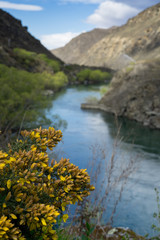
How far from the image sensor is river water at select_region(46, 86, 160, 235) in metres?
11.0

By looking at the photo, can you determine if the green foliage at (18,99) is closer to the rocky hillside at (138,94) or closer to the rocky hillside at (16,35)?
the rocky hillside at (138,94)

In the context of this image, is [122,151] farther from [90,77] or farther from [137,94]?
[90,77]

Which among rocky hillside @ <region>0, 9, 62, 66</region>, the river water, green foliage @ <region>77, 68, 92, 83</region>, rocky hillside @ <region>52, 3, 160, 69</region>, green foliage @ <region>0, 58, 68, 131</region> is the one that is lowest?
the river water

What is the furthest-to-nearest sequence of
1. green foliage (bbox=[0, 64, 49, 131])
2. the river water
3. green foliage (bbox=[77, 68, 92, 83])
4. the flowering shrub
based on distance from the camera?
1. green foliage (bbox=[77, 68, 92, 83])
2. green foliage (bbox=[0, 64, 49, 131])
3. the river water
4. the flowering shrub

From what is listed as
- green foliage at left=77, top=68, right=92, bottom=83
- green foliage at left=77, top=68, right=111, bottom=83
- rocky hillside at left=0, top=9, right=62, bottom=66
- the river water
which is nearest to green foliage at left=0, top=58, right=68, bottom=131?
the river water

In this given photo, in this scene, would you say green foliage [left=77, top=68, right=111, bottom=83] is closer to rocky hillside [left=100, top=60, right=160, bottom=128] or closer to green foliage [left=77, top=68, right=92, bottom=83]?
green foliage [left=77, top=68, right=92, bottom=83]

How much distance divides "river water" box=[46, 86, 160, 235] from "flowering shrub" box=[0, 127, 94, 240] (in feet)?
6.02

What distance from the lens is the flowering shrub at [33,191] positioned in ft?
6.05

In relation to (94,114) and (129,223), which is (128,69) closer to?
(94,114)

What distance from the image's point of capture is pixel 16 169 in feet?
6.70

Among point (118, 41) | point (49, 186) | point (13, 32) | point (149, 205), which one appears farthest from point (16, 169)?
point (118, 41)

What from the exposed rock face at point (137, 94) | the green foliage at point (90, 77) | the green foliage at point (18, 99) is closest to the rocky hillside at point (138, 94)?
the exposed rock face at point (137, 94)

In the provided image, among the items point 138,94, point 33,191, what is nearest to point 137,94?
point 138,94

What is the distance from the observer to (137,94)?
30.4 meters
